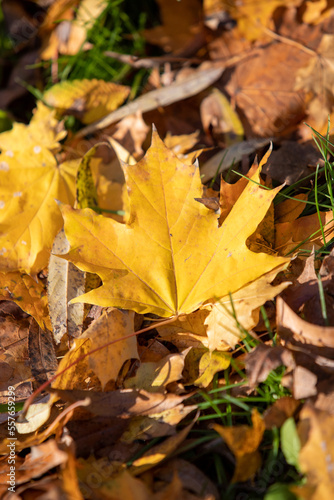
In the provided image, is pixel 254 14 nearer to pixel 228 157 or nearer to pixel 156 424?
pixel 228 157

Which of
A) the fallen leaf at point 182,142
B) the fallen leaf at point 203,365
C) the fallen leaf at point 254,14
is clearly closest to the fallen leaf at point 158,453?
the fallen leaf at point 203,365

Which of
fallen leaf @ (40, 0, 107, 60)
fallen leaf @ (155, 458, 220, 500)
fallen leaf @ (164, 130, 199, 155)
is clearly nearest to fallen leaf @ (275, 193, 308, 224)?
fallen leaf @ (164, 130, 199, 155)

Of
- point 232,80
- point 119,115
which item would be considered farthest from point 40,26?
point 232,80

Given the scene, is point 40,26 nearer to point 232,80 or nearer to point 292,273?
point 232,80

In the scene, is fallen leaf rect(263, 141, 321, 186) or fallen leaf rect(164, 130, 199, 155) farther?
fallen leaf rect(164, 130, 199, 155)

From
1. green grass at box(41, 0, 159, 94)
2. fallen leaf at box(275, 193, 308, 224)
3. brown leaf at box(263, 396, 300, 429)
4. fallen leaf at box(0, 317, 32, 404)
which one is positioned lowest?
fallen leaf at box(0, 317, 32, 404)

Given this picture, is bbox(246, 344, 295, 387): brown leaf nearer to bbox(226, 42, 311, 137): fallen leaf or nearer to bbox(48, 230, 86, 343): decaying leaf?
bbox(48, 230, 86, 343): decaying leaf

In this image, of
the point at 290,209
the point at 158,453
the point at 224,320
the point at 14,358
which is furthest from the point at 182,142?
the point at 158,453
